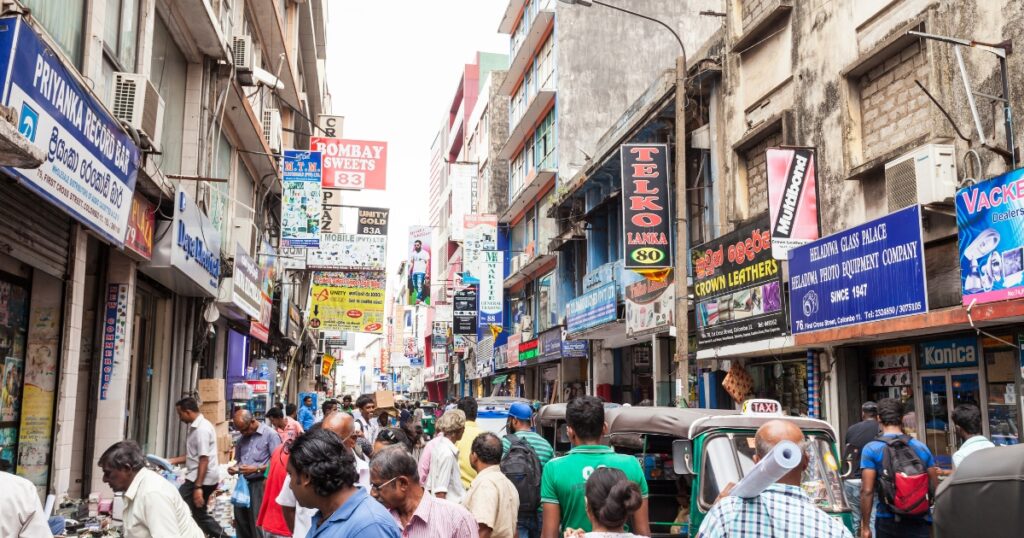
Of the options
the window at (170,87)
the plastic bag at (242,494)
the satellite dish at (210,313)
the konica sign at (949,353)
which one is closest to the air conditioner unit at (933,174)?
the konica sign at (949,353)

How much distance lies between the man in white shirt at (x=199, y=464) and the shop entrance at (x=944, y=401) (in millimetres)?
9422

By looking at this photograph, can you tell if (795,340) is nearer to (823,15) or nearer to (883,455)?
(823,15)

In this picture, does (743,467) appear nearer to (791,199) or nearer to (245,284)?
(791,199)

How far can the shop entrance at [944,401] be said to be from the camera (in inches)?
449

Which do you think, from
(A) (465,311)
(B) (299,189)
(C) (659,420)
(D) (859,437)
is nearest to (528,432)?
(C) (659,420)

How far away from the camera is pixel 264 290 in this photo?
20984mm

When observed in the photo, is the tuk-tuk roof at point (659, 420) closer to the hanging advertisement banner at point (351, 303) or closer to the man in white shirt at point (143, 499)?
the man in white shirt at point (143, 499)

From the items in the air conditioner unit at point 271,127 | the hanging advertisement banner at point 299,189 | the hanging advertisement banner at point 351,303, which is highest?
the air conditioner unit at point 271,127

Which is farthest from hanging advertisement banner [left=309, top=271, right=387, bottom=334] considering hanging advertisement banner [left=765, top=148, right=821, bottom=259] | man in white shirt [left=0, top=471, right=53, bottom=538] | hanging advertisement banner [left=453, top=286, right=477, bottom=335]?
man in white shirt [left=0, top=471, right=53, bottom=538]

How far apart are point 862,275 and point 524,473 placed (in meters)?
6.93

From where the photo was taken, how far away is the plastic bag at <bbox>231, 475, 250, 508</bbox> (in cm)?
1004

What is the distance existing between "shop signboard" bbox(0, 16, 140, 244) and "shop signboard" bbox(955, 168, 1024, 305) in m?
9.31

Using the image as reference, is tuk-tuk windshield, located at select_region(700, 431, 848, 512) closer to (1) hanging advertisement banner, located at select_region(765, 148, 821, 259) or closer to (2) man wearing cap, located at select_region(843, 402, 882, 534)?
(2) man wearing cap, located at select_region(843, 402, 882, 534)

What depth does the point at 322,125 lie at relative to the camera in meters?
30.9
